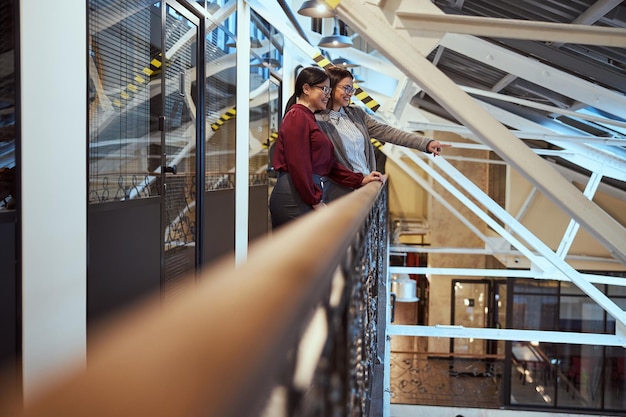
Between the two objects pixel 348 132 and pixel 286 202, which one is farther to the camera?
pixel 348 132

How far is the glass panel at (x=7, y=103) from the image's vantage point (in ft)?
10.1

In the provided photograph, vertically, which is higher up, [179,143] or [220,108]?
[220,108]

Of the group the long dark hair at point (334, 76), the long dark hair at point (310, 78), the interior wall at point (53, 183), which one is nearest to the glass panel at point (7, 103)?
the interior wall at point (53, 183)

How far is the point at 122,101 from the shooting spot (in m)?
4.47

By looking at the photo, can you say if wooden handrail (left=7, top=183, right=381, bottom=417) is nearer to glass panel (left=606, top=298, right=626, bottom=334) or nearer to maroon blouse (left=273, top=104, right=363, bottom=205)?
maroon blouse (left=273, top=104, right=363, bottom=205)

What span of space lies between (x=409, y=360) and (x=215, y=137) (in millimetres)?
10461

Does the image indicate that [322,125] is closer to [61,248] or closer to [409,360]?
[61,248]

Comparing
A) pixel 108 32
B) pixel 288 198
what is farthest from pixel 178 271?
pixel 288 198

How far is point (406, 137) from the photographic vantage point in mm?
4309

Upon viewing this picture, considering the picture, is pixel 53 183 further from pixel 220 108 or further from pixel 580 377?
pixel 580 377

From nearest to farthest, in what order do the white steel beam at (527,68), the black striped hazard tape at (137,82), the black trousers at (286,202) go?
the black trousers at (286,202)
the black striped hazard tape at (137,82)
the white steel beam at (527,68)

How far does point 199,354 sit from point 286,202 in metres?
3.10

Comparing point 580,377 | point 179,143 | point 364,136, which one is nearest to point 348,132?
point 364,136

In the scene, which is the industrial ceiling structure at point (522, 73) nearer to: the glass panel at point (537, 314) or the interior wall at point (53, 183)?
the interior wall at point (53, 183)
